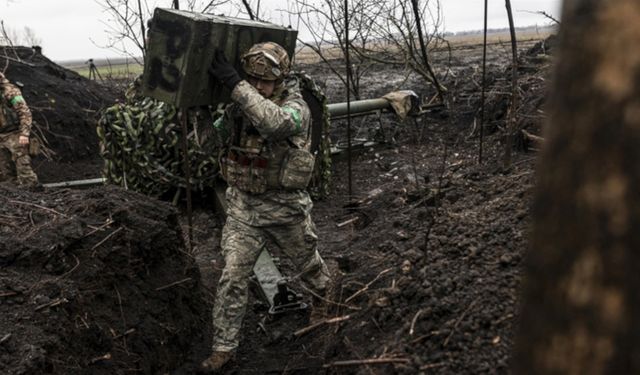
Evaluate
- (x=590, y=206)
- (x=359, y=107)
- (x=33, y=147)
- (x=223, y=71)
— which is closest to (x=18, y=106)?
(x=33, y=147)

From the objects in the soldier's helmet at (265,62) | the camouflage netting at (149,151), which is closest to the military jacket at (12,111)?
the camouflage netting at (149,151)

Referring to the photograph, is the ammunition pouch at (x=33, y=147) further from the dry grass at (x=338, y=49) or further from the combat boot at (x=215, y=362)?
the combat boot at (x=215, y=362)

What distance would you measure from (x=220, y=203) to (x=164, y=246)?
2.69 metres

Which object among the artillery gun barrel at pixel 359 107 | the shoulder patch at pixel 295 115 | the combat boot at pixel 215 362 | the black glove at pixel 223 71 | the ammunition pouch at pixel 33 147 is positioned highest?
the black glove at pixel 223 71

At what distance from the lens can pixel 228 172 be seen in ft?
13.6

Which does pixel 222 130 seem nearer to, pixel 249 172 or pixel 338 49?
pixel 249 172

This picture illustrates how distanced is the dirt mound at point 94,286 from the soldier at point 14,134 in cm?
321

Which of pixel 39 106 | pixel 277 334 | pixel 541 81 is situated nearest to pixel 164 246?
pixel 277 334

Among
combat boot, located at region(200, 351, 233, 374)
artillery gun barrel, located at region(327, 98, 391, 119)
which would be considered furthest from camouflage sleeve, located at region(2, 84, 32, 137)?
combat boot, located at region(200, 351, 233, 374)

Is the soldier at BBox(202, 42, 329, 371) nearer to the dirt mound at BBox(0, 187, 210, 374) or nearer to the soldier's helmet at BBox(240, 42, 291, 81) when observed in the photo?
the soldier's helmet at BBox(240, 42, 291, 81)

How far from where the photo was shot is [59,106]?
12.0 meters

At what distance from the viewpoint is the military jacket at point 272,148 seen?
4004mm

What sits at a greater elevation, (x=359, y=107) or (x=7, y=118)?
(x=7, y=118)

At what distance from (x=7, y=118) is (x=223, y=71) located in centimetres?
466
